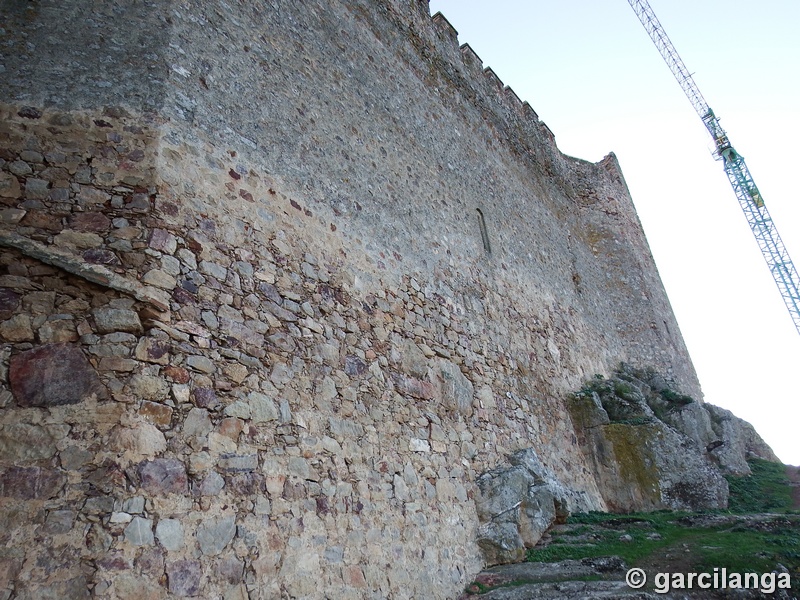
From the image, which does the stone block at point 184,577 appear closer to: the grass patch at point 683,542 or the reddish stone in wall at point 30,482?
the reddish stone in wall at point 30,482

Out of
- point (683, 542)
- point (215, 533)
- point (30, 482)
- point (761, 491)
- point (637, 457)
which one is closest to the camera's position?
point (30, 482)

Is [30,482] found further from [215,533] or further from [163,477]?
[215,533]

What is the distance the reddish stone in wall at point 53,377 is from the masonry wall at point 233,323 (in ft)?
0.05

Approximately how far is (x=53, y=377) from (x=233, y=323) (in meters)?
1.36

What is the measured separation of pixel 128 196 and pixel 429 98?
6.76 meters

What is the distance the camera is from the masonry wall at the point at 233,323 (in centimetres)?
354

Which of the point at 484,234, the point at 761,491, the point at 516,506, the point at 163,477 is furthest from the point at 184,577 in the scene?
the point at 761,491

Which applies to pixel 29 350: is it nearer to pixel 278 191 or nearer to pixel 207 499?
pixel 207 499

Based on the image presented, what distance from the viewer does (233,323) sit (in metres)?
4.62

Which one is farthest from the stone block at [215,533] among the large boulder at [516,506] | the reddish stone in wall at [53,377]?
the large boulder at [516,506]

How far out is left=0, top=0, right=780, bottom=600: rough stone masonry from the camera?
354 cm

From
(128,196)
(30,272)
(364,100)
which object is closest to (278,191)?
(128,196)

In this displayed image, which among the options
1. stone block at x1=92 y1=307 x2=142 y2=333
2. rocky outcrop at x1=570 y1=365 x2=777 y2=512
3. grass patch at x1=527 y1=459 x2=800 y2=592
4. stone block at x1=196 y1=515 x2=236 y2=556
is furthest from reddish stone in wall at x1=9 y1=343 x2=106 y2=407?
rocky outcrop at x1=570 y1=365 x2=777 y2=512

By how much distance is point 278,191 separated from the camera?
5.64m
